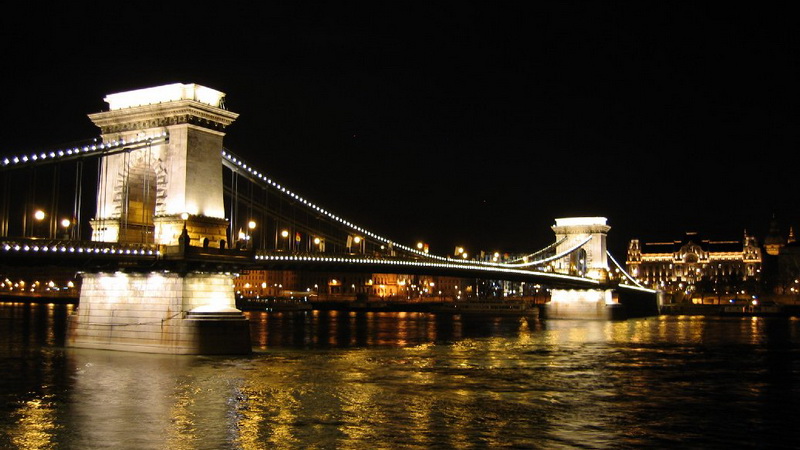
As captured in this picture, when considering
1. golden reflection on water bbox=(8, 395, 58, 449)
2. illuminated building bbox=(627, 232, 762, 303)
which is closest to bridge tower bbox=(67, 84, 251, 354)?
golden reflection on water bbox=(8, 395, 58, 449)

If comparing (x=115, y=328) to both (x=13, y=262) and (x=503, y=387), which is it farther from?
(x=503, y=387)

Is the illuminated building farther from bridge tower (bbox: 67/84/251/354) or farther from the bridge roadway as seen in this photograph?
bridge tower (bbox: 67/84/251/354)

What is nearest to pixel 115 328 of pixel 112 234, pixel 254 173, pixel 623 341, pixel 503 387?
pixel 112 234

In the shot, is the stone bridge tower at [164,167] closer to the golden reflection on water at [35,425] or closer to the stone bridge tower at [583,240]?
the golden reflection on water at [35,425]

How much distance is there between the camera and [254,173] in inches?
1548

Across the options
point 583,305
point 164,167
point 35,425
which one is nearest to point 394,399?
point 35,425

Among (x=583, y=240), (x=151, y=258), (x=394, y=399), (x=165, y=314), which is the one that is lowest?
(x=394, y=399)

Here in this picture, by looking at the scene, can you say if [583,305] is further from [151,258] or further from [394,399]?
[394,399]

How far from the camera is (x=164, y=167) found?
34094mm

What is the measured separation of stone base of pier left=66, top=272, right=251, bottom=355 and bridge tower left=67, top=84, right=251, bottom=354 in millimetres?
37

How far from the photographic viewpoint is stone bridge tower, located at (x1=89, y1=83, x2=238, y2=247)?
33594mm

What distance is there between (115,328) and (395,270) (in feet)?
58.8

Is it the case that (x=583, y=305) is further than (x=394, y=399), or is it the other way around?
(x=583, y=305)

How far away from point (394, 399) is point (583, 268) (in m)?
77.7
